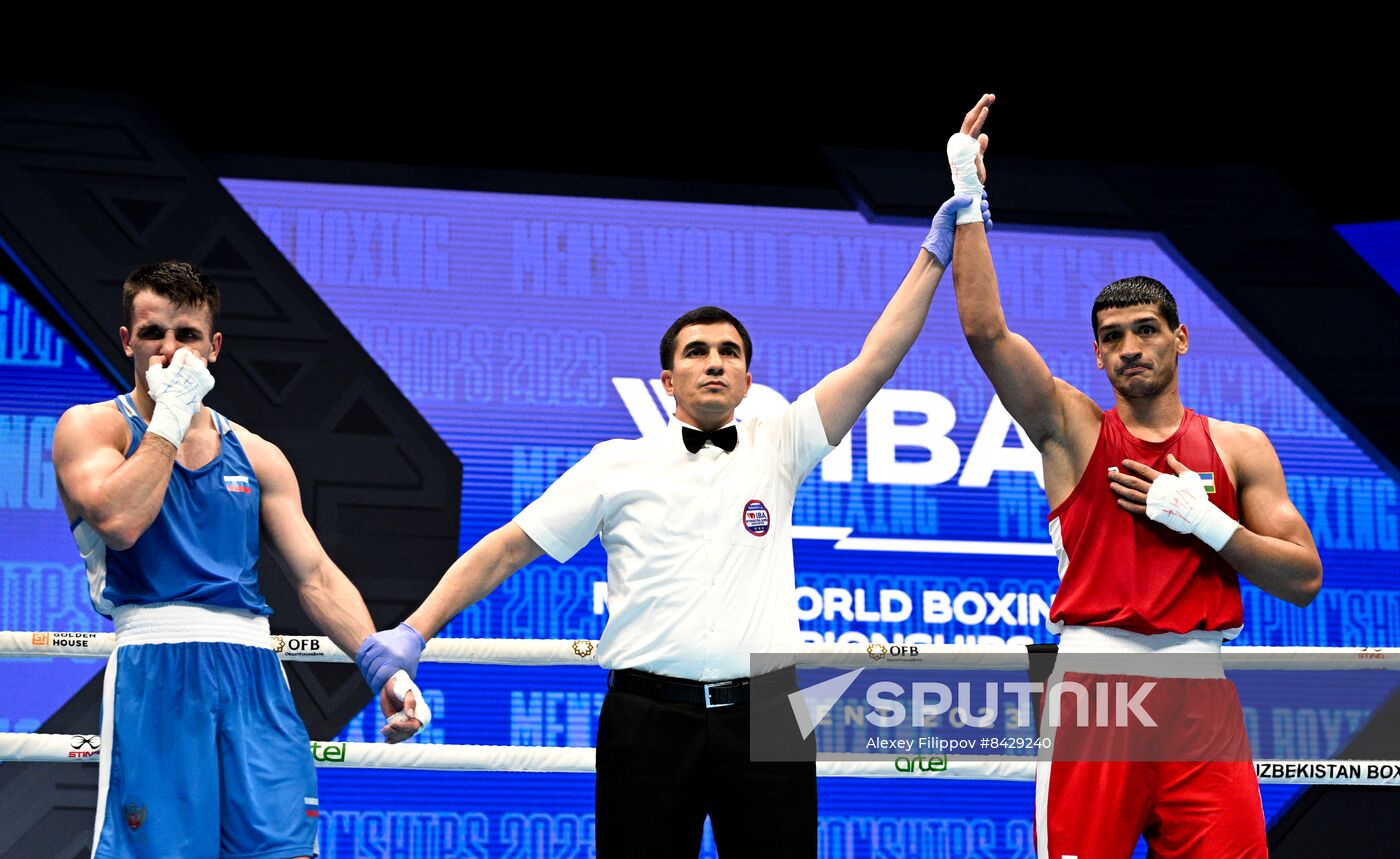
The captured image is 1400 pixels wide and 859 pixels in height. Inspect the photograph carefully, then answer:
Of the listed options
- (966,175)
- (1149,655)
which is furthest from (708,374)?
(1149,655)

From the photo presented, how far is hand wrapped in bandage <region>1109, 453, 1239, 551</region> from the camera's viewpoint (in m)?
3.26

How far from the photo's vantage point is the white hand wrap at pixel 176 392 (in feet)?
9.95

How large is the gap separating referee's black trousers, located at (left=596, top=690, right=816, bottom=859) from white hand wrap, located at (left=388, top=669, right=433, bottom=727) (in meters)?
0.42

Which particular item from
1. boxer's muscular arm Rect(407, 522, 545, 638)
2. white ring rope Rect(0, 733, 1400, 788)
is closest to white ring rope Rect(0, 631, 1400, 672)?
white ring rope Rect(0, 733, 1400, 788)

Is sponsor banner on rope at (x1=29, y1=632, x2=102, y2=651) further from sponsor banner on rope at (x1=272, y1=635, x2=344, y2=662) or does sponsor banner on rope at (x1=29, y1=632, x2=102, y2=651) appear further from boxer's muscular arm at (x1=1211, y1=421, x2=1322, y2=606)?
boxer's muscular arm at (x1=1211, y1=421, x2=1322, y2=606)

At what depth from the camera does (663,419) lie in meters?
5.86

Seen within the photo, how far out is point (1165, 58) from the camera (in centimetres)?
638

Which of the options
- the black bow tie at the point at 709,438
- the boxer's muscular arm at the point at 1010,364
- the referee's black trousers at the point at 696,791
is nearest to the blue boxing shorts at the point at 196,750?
the referee's black trousers at the point at 696,791

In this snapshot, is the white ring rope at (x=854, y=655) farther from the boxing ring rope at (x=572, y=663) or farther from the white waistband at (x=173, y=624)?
the white waistband at (x=173, y=624)

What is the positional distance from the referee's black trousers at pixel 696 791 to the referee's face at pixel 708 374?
69 centimetres

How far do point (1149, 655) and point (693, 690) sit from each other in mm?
1021

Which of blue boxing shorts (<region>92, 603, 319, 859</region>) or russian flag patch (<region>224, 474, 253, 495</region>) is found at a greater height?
russian flag patch (<region>224, 474, 253, 495</region>)

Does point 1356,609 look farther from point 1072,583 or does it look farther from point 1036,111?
point 1072,583

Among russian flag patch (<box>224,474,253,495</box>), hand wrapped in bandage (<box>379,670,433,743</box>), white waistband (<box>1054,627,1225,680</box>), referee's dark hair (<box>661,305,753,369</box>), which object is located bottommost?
hand wrapped in bandage (<box>379,670,433,743</box>)
